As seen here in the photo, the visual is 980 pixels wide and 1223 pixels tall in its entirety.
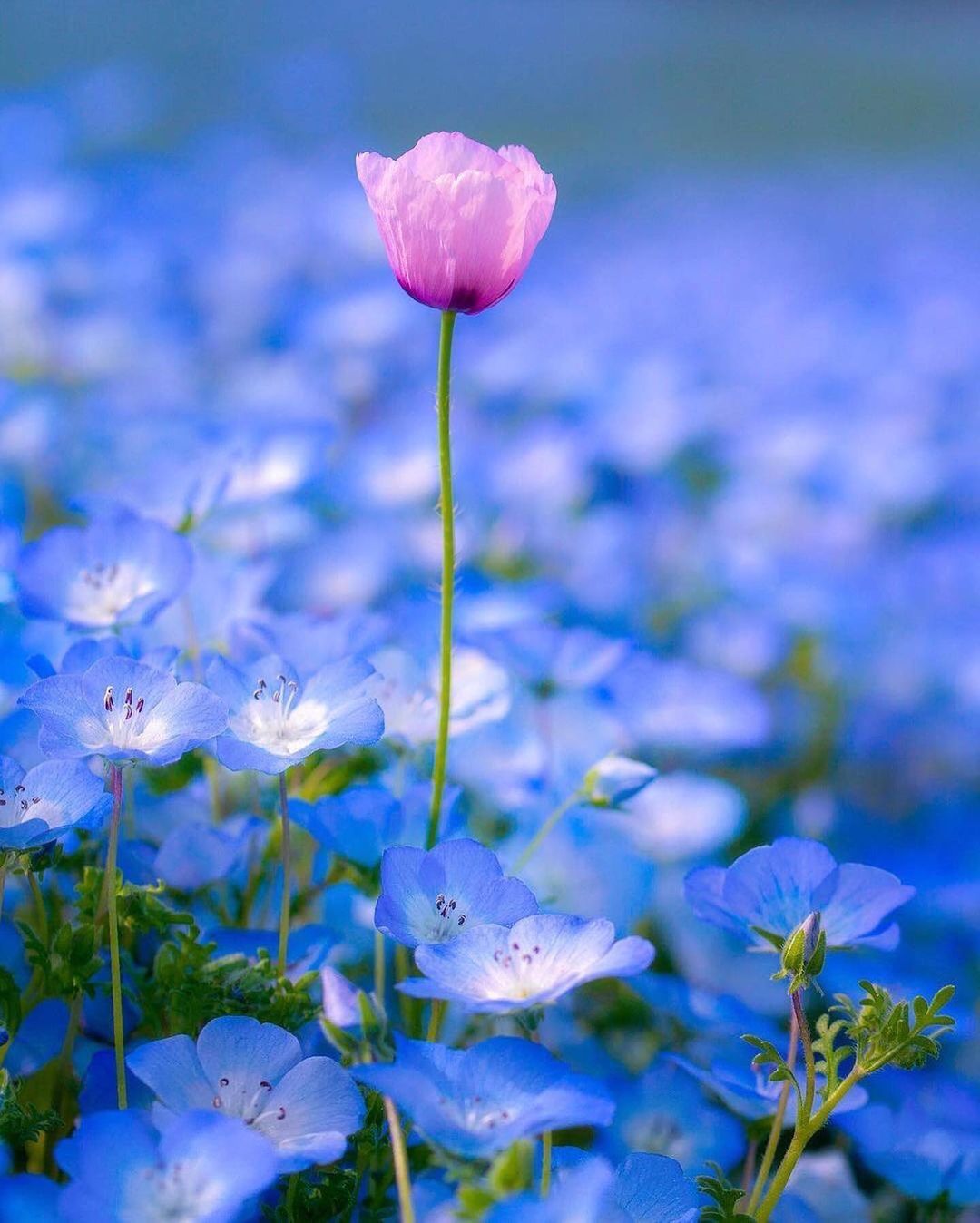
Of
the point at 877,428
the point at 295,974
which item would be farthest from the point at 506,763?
the point at 877,428

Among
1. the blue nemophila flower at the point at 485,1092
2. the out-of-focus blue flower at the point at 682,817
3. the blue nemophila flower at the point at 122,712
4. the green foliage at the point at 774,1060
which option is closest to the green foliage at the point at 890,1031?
the green foliage at the point at 774,1060

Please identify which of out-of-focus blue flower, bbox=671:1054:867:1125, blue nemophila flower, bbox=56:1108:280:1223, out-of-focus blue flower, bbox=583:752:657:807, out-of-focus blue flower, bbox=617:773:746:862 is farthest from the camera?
out-of-focus blue flower, bbox=617:773:746:862

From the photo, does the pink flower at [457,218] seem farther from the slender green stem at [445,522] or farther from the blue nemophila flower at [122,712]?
the blue nemophila flower at [122,712]

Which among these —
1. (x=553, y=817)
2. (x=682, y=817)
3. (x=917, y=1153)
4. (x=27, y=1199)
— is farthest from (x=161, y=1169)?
(x=682, y=817)

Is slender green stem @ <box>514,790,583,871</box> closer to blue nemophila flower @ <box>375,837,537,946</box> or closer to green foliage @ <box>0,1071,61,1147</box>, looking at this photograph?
blue nemophila flower @ <box>375,837,537,946</box>

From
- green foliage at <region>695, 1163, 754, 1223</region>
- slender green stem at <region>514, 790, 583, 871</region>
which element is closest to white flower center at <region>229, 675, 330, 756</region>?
slender green stem at <region>514, 790, 583, 871</region>

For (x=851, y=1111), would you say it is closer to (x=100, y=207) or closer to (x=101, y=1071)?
(x=101, y=1071)
